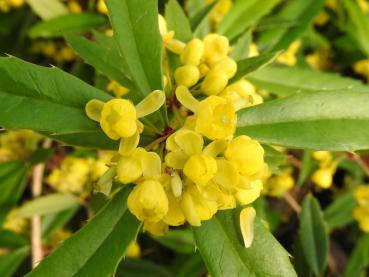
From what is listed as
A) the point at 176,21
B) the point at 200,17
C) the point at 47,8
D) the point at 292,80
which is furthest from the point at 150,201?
the point at 47,8

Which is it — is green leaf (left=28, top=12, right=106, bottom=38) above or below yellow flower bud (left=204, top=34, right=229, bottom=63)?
below

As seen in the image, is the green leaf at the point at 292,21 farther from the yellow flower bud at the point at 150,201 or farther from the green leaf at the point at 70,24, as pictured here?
the yellow flower bud at the point at 150,201

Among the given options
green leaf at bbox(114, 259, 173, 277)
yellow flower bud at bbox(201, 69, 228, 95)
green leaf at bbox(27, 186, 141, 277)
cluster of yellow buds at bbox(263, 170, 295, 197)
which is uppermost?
yellow flower bud at bbox(201, 69, 228, 95)

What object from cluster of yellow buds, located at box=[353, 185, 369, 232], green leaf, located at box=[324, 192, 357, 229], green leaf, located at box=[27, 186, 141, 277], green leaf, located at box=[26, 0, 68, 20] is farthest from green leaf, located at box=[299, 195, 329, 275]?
green leaf, located at box=[26, 0, 68, 20]

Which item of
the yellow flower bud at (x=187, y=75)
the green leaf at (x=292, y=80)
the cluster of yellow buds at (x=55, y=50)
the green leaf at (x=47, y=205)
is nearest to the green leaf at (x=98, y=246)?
the yellow flower bud at (x=187, y=75)

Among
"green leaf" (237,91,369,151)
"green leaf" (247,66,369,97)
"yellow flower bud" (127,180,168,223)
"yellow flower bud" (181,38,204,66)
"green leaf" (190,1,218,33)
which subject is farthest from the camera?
"green leaf" (247,66,369,97)

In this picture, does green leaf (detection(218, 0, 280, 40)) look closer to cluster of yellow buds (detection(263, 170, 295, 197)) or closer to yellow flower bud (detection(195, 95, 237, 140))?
cluster of yellow buds (detection(263, 170, 295, 197))

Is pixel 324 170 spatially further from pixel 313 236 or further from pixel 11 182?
pixel 11 182

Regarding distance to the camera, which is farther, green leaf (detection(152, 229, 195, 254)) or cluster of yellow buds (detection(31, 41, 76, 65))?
cluster of yellow buds (detection(31, 41, 76, 65))
